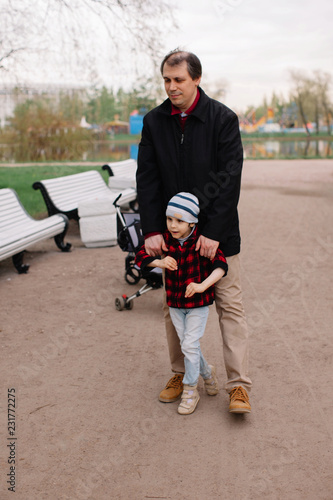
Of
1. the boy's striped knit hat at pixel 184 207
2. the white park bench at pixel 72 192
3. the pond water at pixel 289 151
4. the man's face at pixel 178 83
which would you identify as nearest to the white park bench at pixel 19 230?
the white park bench at pixel 72 192

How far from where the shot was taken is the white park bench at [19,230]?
675 centimetres

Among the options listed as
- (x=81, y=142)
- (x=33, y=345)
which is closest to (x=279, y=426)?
(x=33, y=345)

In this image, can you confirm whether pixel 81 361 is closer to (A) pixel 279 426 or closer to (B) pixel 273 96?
(A) pixel 279 426

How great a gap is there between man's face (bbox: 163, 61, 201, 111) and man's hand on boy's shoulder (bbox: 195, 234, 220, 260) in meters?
0.76

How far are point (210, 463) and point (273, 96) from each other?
415 ft

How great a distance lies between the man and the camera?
3.27 m

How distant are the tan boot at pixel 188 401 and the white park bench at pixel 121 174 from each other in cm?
847

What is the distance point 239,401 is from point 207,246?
939mm

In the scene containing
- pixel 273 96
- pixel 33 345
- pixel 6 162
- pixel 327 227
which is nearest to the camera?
pixel 33 345

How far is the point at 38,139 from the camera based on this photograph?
87.6 ft

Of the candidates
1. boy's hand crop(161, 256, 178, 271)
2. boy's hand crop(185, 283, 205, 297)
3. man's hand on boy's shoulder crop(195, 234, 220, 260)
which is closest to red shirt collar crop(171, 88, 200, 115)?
man's hand on boy's shoulder crop(195, 234, 220, 260)

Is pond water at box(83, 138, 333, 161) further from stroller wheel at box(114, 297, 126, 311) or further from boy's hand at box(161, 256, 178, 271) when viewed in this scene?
boy's hand at box(161, 256, 178, 271)

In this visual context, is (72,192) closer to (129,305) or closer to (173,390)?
(129,305)

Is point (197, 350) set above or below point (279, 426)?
above
